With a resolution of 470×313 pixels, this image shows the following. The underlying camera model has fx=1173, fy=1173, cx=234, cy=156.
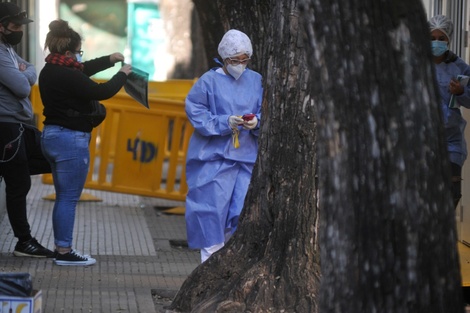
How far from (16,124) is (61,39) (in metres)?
0.70

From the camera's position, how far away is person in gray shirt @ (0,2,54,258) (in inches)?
326

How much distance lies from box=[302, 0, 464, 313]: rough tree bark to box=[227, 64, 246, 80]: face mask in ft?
14.5

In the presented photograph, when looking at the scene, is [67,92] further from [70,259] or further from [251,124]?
[251,124]

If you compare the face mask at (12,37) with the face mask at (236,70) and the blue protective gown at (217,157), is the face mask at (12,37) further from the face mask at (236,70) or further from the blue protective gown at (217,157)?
the face mask at (236,70)

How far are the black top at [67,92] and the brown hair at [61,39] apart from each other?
13cm

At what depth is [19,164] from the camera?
852 centimetres

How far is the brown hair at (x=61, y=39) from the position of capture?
830 centimetres

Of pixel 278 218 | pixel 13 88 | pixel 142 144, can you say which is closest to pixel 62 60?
pixel 13 88

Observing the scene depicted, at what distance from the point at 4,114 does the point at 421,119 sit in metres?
5.46

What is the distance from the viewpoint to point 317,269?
612 centimetres

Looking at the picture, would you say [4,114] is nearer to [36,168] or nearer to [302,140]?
[36,168]

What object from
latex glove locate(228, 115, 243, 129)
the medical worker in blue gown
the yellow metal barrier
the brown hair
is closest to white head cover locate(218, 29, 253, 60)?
the medical worker in blue gown

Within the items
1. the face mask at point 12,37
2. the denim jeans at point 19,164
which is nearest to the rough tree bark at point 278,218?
the denim jeans at point 19,164

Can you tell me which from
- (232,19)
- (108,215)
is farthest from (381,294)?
(108,215)
